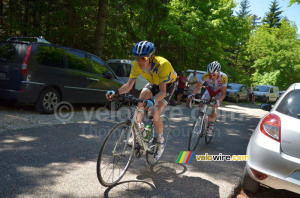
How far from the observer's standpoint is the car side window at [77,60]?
26.1ft

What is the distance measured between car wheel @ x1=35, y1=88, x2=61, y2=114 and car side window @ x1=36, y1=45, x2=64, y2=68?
0.74 metres

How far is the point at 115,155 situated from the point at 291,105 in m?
2.36

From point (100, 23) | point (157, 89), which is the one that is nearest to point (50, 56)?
point (157, 89)

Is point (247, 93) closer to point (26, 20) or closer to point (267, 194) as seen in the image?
point (26, 20)

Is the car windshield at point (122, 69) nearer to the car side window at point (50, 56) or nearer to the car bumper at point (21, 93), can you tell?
the car side window at point (50, 56)

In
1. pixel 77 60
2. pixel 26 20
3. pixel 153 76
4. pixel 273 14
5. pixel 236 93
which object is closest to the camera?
pixel 153 76

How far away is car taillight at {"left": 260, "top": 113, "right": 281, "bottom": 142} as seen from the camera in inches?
124

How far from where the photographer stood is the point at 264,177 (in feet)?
10.2

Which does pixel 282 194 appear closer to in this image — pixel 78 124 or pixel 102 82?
pixel 78 124

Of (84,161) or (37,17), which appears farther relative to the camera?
(37,17)

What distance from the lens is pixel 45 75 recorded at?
7094mm

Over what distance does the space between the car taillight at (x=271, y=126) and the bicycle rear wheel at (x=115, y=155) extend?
1698 millimetres

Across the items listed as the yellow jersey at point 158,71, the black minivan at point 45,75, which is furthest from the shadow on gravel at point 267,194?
the black minivan at point 45,75

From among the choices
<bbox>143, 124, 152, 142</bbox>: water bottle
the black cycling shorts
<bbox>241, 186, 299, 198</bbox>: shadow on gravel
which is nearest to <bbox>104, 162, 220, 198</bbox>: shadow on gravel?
<bbox>241, 186, 299, 198</bbox>: shadow on gravel
